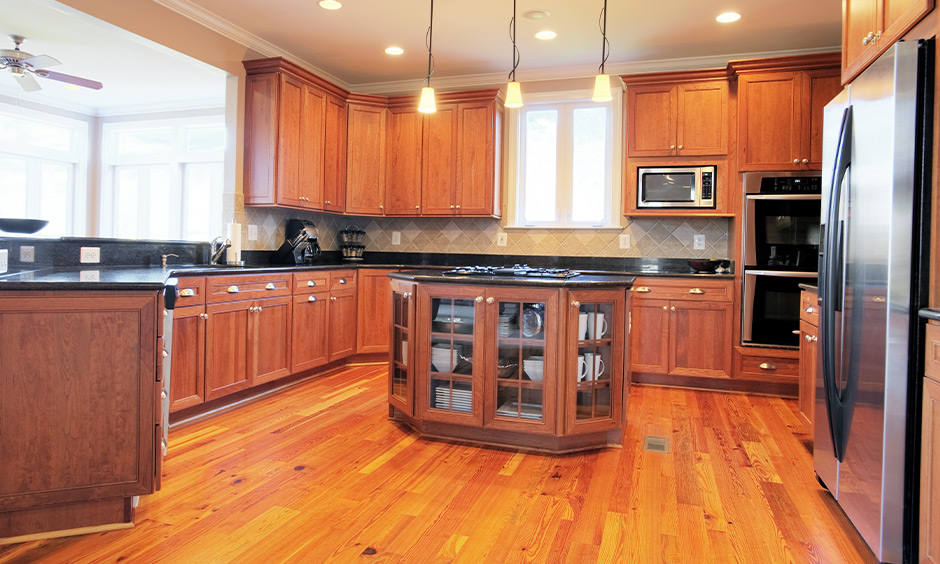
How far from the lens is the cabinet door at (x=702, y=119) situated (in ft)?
15.1

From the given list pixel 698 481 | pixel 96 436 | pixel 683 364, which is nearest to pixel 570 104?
pixel 683 364

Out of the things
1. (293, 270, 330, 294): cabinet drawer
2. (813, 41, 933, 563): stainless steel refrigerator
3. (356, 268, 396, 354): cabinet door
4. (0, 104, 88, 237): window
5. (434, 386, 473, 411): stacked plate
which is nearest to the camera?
(813, 41, 933, 563): stainless steel refrigerator

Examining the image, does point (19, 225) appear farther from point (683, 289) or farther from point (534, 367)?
point (683, 289)

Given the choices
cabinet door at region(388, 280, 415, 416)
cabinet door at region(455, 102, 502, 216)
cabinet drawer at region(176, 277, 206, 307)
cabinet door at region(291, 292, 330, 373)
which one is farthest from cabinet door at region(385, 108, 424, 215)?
cabinet drawer at region(176, 277, 206, 307)

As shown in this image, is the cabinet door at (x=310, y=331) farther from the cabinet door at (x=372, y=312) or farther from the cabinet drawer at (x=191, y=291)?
the cabinet drawer at (x=191, y=291)

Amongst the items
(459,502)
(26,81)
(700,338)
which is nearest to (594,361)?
(459,502)

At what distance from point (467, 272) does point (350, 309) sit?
6.27ft

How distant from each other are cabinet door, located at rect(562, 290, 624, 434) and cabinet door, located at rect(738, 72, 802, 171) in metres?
2.16

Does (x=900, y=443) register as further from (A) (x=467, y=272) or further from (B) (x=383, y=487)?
(A) (x=467, y=272)

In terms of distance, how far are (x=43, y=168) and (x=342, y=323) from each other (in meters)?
5.23

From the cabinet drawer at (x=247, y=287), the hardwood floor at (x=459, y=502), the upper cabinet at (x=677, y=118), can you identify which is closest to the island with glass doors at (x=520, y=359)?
the hardwood floor at (x=459, y=502)

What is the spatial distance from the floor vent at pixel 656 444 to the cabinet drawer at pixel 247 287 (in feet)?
8.42

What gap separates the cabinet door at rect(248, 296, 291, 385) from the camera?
390 centimetres

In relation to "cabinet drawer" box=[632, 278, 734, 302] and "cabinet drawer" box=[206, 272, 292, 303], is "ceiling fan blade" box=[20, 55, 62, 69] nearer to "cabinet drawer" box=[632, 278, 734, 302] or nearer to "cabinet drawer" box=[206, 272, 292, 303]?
"cabinet drawer" box=[206, 272, 292, 303]
